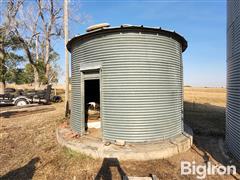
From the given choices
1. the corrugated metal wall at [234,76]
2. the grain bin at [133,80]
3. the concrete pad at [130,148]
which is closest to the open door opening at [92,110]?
the concrete pad at [130,148]

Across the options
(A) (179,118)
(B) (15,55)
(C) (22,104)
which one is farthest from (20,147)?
(B) (15,55)

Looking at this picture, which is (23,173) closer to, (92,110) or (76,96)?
(76,96)

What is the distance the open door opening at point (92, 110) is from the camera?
30.8 ft

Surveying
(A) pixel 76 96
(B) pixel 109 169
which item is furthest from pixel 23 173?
(A) pixel 76 96

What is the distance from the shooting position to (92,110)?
10.7m

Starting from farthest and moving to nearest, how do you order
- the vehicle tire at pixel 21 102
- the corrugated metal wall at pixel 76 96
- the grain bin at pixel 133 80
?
the vehicle tire at pixel 21 102, the corrugated metal wall at pixel 76 96, the grain bin at pixel 133 80

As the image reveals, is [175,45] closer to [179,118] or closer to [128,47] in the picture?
[128,47]

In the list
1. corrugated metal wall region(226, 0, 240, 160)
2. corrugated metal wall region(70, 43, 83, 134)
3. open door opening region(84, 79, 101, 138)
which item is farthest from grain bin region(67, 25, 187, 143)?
corrugated metal wall region(226, 0, 240, 160)

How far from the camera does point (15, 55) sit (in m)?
36.5

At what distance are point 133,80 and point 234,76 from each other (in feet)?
11.5

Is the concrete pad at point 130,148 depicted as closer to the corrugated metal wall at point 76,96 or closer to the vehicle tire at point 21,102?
the corrugated metal wall at point 76,96

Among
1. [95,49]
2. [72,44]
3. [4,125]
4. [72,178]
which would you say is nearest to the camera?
[72,178]

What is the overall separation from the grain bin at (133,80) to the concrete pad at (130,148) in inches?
13.7

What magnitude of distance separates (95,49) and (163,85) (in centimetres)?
294
